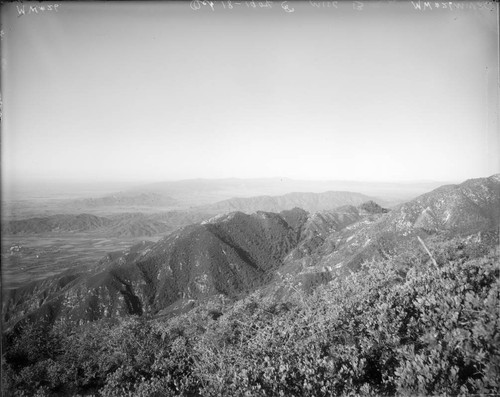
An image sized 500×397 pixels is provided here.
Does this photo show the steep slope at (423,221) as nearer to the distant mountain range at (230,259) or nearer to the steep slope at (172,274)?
the distant mountain range at (230,259)

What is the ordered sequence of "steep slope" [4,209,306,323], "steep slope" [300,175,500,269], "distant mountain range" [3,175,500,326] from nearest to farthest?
"steep slope" [300,175,500,269], "distant mountain range" [3,175,500,326], "steep slope" [4,209,306,323]

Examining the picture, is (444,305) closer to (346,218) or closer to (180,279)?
(180,279)

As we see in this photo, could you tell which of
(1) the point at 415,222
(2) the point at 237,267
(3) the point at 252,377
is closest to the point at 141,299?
(2) the point at 237,267

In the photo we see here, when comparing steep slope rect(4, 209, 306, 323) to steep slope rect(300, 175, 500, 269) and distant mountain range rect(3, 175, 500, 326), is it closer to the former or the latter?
distant mountain range rect(3, 175, 500, 326)

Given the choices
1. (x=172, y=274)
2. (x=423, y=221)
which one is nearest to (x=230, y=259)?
(x=172, y=274)

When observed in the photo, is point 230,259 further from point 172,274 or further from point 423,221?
point 423,221

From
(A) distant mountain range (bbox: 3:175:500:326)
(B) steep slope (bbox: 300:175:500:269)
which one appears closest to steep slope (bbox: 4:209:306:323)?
(A) distant mountain range (bbox: 3:175:500:326)

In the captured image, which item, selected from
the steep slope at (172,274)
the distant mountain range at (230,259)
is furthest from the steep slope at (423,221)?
the steep slope at (172,274)

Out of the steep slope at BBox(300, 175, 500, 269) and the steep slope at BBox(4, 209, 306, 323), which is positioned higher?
the steep slope at BBox(300, 175, 500, 269)

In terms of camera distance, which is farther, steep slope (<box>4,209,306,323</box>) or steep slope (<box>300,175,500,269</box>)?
steep slope (<box>4,209,306,323</box>)
